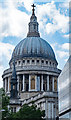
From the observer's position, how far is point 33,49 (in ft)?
463

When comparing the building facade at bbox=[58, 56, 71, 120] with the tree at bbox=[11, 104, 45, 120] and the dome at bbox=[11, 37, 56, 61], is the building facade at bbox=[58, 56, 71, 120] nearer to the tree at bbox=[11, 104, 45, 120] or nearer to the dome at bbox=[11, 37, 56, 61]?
the tree at bbox=[11, 104, 45, 120]

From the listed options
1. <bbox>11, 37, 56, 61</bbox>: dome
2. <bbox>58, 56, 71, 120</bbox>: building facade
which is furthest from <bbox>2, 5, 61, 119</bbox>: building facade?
<bbox>58, 56, 71, 120</bbox>: building facade

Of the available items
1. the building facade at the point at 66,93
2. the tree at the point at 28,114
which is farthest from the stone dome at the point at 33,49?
the building facade at the point at 66,93

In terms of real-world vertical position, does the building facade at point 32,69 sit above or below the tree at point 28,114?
above

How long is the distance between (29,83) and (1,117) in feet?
195

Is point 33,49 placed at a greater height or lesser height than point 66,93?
greater

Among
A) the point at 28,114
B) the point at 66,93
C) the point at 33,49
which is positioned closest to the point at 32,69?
the point at 33,49

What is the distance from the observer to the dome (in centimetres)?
13988

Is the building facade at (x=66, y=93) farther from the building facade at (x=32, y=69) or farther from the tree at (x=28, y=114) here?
the building facade at (x=32, y=69)

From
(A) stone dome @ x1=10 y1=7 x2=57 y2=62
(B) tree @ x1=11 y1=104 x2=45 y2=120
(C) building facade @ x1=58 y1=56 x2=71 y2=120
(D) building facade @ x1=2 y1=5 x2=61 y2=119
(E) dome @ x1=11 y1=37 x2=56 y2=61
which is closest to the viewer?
(C) building facade @ x1=58 y1=56 x2=71 y2=120

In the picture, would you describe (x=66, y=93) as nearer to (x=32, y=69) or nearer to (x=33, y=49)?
(x=32, y=69)

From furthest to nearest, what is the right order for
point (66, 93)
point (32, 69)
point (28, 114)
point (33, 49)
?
point (33, 49) < point (32, 69) < point (28, 114) < point (66, 93)

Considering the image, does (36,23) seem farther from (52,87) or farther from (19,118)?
(19,118)

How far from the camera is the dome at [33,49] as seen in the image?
140 m
